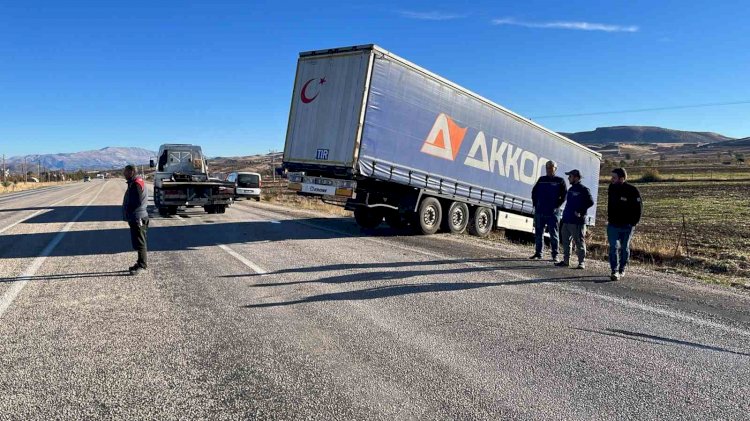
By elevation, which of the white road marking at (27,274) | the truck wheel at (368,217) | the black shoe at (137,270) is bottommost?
the white road marking at (27,274)

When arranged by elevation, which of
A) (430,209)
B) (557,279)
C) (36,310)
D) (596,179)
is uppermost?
(596,179)

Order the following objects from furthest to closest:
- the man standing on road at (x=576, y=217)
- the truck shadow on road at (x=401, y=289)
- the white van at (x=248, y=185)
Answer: the white van at (x=248, y=185), the man standing on road at (x=576, y=217), the truck shadow on road at (x=401, y=289)

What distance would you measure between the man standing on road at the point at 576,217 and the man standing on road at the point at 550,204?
0.46m

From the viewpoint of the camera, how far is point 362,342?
14.6 feet

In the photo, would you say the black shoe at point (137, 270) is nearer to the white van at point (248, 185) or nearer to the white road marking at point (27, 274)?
the white road marking at point (27, 274)

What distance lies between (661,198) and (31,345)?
37364 millimetres

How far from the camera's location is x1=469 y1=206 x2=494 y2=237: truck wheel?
14138mm

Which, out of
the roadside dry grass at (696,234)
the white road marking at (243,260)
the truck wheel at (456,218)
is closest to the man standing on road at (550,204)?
the roadside dry grass at (696,234)

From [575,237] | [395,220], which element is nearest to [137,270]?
[575,237]

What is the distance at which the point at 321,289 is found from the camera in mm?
6395

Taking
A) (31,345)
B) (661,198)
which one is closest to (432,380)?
(31,345)

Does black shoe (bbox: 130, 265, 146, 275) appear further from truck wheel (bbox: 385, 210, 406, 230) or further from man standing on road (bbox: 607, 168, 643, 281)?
truck wheel (bbox: 385, 210, 406, 230)

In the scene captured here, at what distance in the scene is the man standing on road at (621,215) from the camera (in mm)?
7492

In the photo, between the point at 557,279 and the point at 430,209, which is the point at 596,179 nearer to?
the point at 430,209
